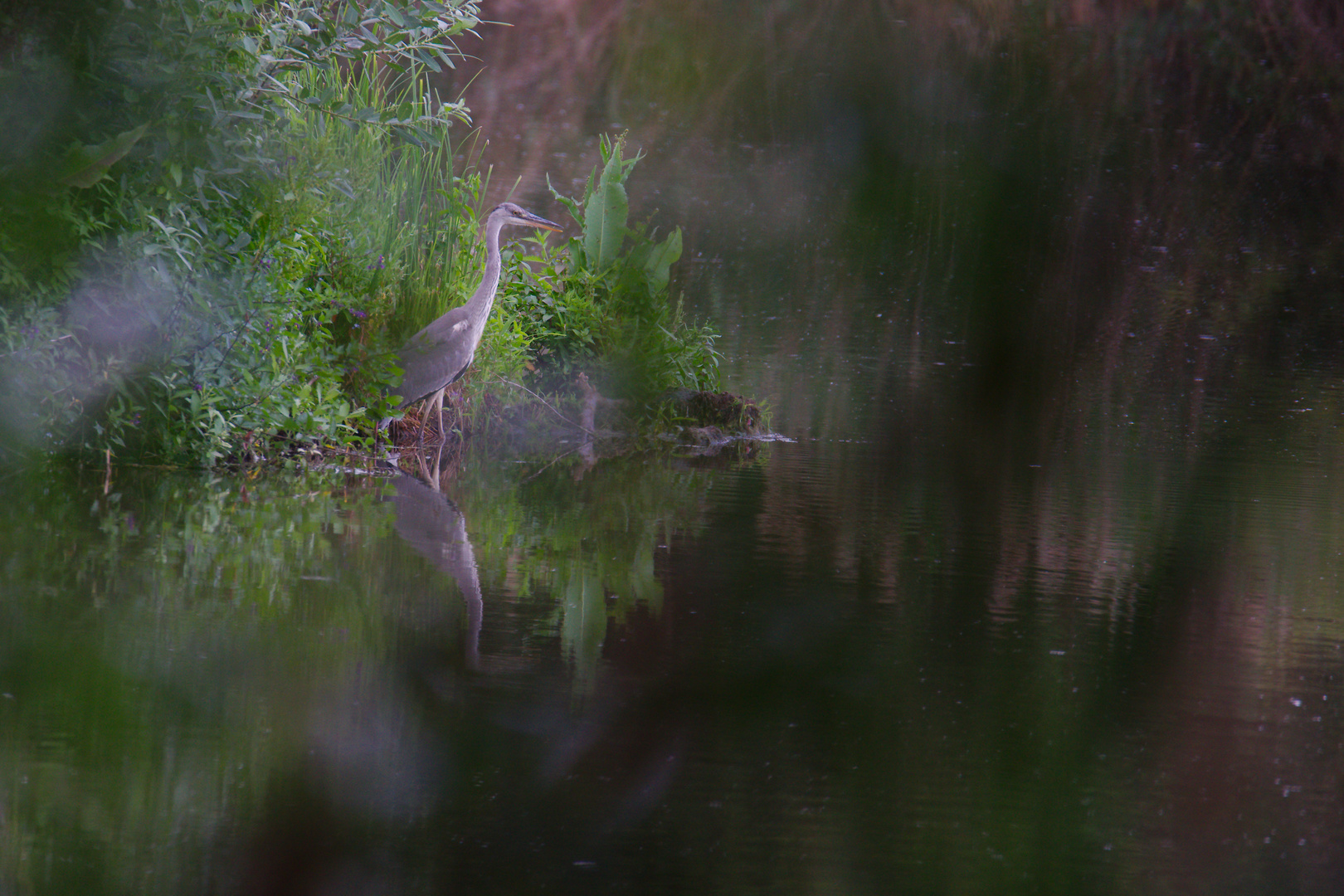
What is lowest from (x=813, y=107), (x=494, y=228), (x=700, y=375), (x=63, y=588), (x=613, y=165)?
(x=63, y=588)

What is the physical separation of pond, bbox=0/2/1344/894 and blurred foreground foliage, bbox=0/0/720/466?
1.20ft

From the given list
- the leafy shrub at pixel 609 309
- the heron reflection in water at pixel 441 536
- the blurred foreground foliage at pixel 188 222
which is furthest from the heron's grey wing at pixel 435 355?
the leafy shrub at pixel 609 309

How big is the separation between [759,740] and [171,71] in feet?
11.7

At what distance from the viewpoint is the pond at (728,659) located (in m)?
2.97

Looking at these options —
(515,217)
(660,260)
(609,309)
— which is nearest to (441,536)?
(515,217)

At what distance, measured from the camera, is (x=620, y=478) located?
746cm

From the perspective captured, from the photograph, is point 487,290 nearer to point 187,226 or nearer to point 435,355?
point 435,355

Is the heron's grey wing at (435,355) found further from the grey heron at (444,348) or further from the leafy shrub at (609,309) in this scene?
the leafy shrub at (609,309)

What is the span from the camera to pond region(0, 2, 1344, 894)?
2.97m

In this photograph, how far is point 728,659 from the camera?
4234 mm

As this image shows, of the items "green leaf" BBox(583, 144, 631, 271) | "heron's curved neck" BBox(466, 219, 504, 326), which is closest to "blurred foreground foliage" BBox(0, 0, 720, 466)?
"heron's curved neck" BBox(466, 219, 504, 326)

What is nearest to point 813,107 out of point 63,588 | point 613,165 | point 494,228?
point 613,165

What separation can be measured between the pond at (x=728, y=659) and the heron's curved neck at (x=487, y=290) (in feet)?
2.66

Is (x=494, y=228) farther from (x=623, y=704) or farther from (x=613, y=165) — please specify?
(x=623, y=704)
